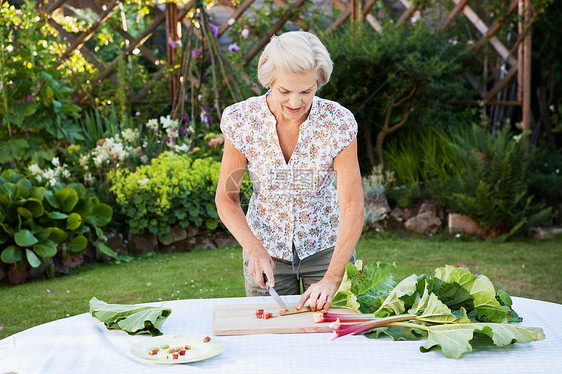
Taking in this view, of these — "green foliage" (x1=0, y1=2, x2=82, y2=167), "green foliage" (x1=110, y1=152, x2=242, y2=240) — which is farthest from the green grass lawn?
"green foliage" (x1=0, y1=2, x2=82, y2=167)

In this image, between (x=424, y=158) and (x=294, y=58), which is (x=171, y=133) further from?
(x=294, y=58)

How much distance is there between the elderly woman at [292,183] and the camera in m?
2.07

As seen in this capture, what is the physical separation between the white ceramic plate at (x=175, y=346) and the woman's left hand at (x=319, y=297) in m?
0.34

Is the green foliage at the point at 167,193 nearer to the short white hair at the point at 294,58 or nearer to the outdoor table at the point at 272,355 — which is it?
the short white hair at the point at 294,58

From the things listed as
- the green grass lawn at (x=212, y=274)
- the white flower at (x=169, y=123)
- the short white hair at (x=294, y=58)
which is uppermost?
the short white hair at (x=294, y=58)

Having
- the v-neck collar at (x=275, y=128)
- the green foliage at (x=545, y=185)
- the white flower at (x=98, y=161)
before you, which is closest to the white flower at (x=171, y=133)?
the white flower at (x=98, y=161)

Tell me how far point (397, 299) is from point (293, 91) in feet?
2.33

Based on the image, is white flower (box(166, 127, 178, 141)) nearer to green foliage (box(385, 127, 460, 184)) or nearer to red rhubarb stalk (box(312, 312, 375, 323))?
green foliage (box(385, 127, 460, 184))

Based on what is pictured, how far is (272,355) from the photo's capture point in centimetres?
158

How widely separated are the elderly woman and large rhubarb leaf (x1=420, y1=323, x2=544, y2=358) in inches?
18.1

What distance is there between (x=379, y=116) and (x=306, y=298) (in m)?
4.73

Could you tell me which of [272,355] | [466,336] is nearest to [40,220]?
[272,355]

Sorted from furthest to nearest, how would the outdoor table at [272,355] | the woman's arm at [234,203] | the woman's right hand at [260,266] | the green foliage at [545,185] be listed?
the green foliage at [545,185] → the woman's arm at [234,203] → the woman's right hand at [260,266] → the outdoor table at [272,355]

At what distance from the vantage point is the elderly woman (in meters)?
2.07
